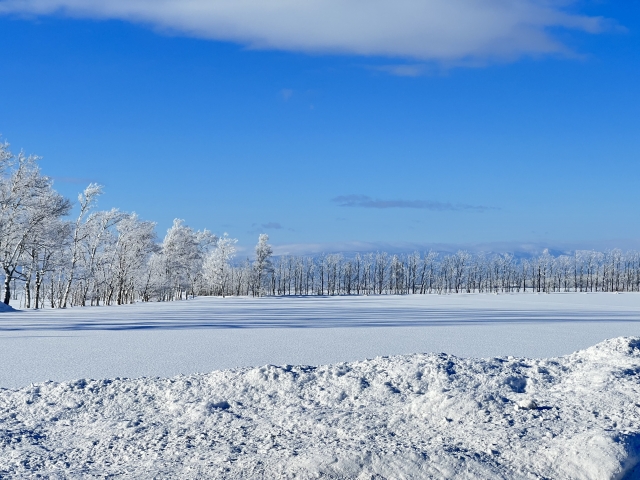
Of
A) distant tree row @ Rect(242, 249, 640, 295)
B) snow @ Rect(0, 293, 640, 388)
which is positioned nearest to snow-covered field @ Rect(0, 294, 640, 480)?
snow @ Rect(0, 293, 640, 388)

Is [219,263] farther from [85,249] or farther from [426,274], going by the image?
[426,274]

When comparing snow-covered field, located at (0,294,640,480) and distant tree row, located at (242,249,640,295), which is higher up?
snow-covered field, located at (0,294,640,480)

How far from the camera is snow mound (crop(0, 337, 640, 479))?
5.39 meters

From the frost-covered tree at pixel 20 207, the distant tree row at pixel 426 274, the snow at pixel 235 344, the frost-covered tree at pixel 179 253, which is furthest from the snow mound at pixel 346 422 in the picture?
the distant tree row at pixel 426 274

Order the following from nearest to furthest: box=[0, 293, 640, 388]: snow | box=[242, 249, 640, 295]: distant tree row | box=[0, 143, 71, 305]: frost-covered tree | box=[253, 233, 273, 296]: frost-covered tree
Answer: box=[0, 293, 640, 388]: snow, box=[0, 143, 71, 305]: frost-covered tree, box=[253, 233, 273, 296]: frost-covered tree, box=[242, 249, 640, 295]: distant tree row

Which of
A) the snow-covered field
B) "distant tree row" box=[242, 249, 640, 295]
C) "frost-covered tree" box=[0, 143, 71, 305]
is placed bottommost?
"distant tree row" box=[242, 249, 640, 295]

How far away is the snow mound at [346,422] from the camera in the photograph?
17.7ft

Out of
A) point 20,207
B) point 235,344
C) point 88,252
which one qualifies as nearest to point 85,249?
point 88,252

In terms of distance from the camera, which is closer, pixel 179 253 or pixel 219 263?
pixel 179 253

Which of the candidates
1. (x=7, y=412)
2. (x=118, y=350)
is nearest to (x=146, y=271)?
(x=118, y=350)

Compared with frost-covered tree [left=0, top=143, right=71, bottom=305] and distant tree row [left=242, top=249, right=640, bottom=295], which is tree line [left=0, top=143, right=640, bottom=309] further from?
distant tree row [left=242, top=249, right=640, bottom=295]

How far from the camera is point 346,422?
649 cm

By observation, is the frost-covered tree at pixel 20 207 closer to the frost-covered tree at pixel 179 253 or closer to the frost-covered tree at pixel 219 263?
the frost-covered tree at pixel 179 253

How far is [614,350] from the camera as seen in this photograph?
9086 mm
